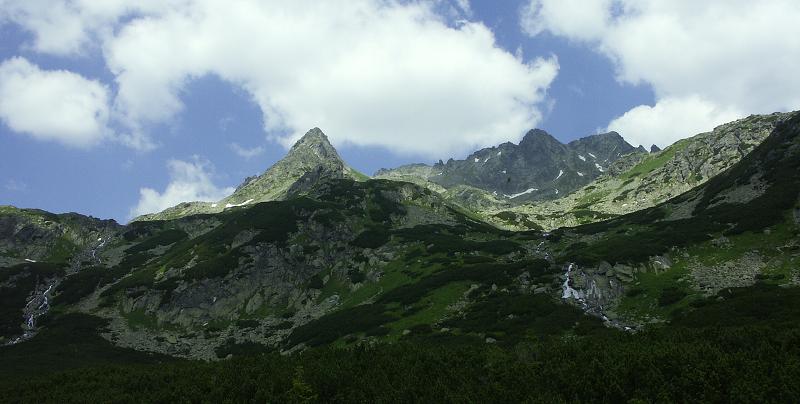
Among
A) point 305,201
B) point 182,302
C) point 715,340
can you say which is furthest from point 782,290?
point 305,201

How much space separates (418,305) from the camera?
221 feet

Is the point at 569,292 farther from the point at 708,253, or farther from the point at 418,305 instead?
the point at 418,305

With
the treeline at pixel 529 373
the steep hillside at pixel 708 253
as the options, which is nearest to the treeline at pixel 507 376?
the treeline at pixel 529 373

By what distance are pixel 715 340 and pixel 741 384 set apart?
828 cm

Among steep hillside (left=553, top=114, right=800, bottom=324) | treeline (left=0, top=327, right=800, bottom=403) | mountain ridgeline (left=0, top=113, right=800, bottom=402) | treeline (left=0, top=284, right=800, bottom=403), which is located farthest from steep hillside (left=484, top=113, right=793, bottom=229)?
treeline (left=0, top=327, right=800, bottom=403)

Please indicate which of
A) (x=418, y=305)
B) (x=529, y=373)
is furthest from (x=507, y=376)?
(x=418, y=305)

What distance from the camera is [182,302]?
8838 cm

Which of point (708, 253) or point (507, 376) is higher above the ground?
point (708, 253)

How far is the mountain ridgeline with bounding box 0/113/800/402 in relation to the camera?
24.3m

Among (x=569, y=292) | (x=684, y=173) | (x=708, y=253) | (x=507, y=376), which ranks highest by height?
(x=684, y=173)

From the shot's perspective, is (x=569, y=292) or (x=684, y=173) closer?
(x=569, y=292)

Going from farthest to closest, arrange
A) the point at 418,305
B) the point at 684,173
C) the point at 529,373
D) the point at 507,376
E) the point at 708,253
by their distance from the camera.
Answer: the point at 684,173
the point at 418,305
the point at 708,253
the point at 507,376
the point at 529,373

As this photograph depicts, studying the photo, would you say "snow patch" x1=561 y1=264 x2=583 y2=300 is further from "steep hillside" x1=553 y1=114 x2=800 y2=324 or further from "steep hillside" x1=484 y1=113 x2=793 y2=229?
"steep hillside" x1=484 y1=113 x2=793 y2=229

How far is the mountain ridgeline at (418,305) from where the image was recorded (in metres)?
24.3
